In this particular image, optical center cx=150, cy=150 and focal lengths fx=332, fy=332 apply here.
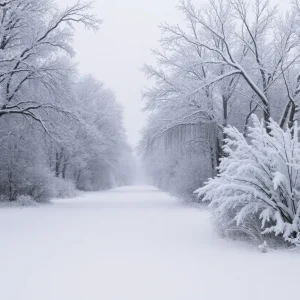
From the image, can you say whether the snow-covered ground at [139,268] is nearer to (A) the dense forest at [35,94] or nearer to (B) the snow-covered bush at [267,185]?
(B) the snow-covered bush at [267,185]

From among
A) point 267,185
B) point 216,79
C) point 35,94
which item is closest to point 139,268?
point 267,185

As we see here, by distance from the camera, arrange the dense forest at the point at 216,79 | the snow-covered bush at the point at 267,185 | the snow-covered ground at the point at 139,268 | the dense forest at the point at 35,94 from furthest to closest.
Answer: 1. the dense forest at the point at 35,94
2. the dense forest at the point at 216,79
3. the snow-covered bush at the point at 267,185
4. the snow-covered ground at the point at 139,268

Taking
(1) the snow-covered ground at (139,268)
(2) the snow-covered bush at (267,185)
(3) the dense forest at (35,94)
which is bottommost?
(1) the snow-covered ground at (139,268)

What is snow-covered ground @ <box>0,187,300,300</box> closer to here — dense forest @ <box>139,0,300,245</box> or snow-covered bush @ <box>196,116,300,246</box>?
snow-covered bush @ <box>196,116,300,246</box>

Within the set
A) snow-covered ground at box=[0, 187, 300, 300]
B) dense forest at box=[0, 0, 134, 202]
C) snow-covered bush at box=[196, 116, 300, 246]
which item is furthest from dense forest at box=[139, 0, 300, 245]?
snow-covered ground at box=[0, 187, 300, 300]

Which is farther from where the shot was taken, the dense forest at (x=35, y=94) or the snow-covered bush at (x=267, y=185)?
the dense forest at (x=35, y=94)

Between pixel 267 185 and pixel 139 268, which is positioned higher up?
pixel 267 185

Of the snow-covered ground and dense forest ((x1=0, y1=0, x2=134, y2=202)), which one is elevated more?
dense forest ((x1=0, y1=0, x2=134, y2=202))

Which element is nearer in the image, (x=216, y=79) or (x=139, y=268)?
(x=139, y=268)

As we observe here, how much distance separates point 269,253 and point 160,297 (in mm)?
2681

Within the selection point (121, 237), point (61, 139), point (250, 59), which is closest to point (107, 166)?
point (61, 139)

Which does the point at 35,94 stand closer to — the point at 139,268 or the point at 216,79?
the point at 216,79

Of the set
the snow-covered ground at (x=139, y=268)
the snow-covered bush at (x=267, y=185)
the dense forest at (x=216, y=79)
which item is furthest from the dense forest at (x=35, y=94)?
the snow-covered bush at (x=267, y=185)

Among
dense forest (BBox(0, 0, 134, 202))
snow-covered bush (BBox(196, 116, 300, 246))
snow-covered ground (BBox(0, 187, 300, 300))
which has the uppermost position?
dense forest (BBox(0, 0, 134, 202))
